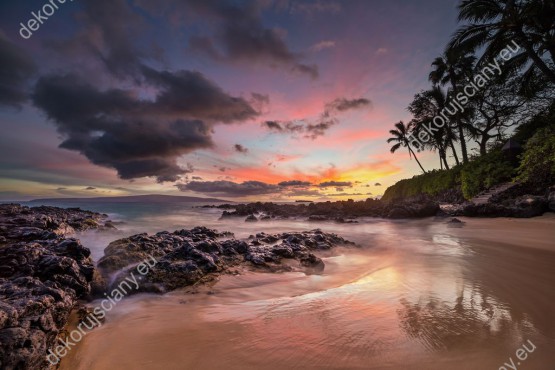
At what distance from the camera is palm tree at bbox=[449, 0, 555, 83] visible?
45.2ft

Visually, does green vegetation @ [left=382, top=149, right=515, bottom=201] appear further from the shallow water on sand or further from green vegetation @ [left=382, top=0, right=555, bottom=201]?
the shallow water on sand

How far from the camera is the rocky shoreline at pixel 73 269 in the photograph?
2070 mm

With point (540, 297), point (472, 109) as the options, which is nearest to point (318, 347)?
point (540, 297)

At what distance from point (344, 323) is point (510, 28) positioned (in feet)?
63.2

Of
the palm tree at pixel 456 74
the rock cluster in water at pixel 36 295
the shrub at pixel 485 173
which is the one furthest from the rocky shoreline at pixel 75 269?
the palm tree at pixel 456 74

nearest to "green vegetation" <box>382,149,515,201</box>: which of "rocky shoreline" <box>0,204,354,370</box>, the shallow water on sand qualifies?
the shallow water on sand

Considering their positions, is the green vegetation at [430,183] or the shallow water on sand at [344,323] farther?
the green vegetation at [430,183]

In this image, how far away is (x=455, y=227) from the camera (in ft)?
35.2

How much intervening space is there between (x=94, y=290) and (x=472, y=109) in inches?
1326

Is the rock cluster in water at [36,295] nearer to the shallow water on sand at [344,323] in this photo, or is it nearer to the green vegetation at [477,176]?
the shallow water on sand at [344,323]

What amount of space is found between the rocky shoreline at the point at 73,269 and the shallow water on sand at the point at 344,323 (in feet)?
1.19

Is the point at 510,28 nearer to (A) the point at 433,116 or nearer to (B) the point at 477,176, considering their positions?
(B) the point at 477,176

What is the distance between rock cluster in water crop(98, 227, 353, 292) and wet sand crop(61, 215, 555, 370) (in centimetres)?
37

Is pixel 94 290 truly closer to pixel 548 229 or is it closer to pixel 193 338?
pixel 193 338
